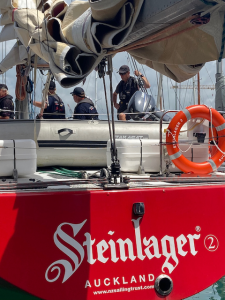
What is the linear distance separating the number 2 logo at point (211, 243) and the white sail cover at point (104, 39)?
68.1 inches

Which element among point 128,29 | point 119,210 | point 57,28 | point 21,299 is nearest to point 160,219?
point 119,210

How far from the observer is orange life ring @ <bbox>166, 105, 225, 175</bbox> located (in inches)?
184

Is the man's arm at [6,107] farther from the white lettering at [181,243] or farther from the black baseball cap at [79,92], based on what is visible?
the white lettering at [181,243]

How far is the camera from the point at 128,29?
3.14 m

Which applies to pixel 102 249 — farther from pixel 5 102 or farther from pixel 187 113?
pixel 5 102

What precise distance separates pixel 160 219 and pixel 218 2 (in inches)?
74.0

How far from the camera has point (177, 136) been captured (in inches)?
187

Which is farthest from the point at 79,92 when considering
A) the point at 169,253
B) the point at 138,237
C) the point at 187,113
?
the point at 169,253

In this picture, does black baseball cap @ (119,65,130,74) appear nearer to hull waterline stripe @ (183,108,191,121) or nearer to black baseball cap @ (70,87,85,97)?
black baseball cap @ (70,87,85,97)

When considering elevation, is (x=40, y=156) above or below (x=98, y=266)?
above

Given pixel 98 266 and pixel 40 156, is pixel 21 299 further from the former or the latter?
pixel 40 156

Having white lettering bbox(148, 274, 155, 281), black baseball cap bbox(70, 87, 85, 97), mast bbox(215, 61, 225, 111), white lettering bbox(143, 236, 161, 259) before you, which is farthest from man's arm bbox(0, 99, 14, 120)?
white lettering bbox(148, 274, 155, 281)

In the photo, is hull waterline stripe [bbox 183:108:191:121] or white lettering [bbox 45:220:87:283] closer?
white lettering [bbox 45:220:87:283]

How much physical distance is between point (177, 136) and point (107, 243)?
6.42 ft
